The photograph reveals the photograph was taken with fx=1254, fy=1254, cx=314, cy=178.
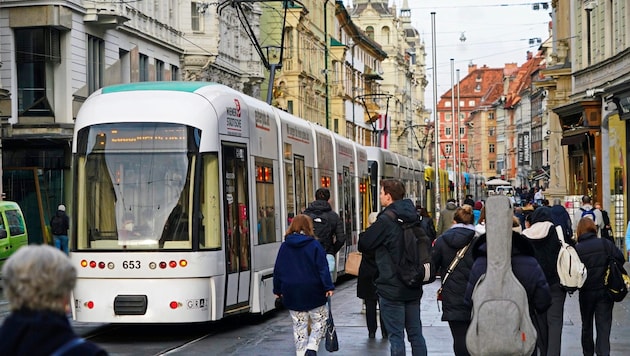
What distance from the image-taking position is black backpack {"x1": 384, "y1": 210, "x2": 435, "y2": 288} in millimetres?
11180

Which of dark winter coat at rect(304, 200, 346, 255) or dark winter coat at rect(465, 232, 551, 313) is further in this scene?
dark winter coat at rect(304, 200, 346, 255)

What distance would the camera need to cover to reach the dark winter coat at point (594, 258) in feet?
41.9

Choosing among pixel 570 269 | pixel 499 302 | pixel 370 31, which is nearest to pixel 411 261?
pixel 570 269

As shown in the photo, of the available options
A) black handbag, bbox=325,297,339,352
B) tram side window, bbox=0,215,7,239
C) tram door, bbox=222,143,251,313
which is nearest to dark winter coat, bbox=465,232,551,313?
black handbag, bbox=325,297,339,352

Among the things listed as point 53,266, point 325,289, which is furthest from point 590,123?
point 53,266

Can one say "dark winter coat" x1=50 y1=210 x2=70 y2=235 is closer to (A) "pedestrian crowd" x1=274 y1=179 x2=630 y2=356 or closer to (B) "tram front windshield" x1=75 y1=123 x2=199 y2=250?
(B) "tram front windshield" x1=75 y1=123 x2=199 y2=250

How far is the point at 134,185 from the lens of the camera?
15.4 m

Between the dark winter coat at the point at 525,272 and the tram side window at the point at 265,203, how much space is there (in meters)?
8.21

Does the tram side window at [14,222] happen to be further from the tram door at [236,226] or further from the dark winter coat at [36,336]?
the dark winter coat at [36,336]

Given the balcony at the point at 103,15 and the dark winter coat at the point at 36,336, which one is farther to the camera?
the balcony at the point at 103,15

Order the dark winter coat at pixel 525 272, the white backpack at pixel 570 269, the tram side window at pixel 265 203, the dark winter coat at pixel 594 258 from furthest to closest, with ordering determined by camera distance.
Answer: the tram side window at pixel 265 203
the dark winter coat at pixel 594 258
the white backpack at pixel 570 269
the dark winter coat at pixel 525 272

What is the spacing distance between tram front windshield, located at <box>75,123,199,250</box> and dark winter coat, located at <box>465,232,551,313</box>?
6323 millimetres

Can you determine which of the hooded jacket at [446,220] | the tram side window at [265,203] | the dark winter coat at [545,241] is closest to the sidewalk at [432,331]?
the tram side window at [265,203]

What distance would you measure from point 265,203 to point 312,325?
6.28 metres
